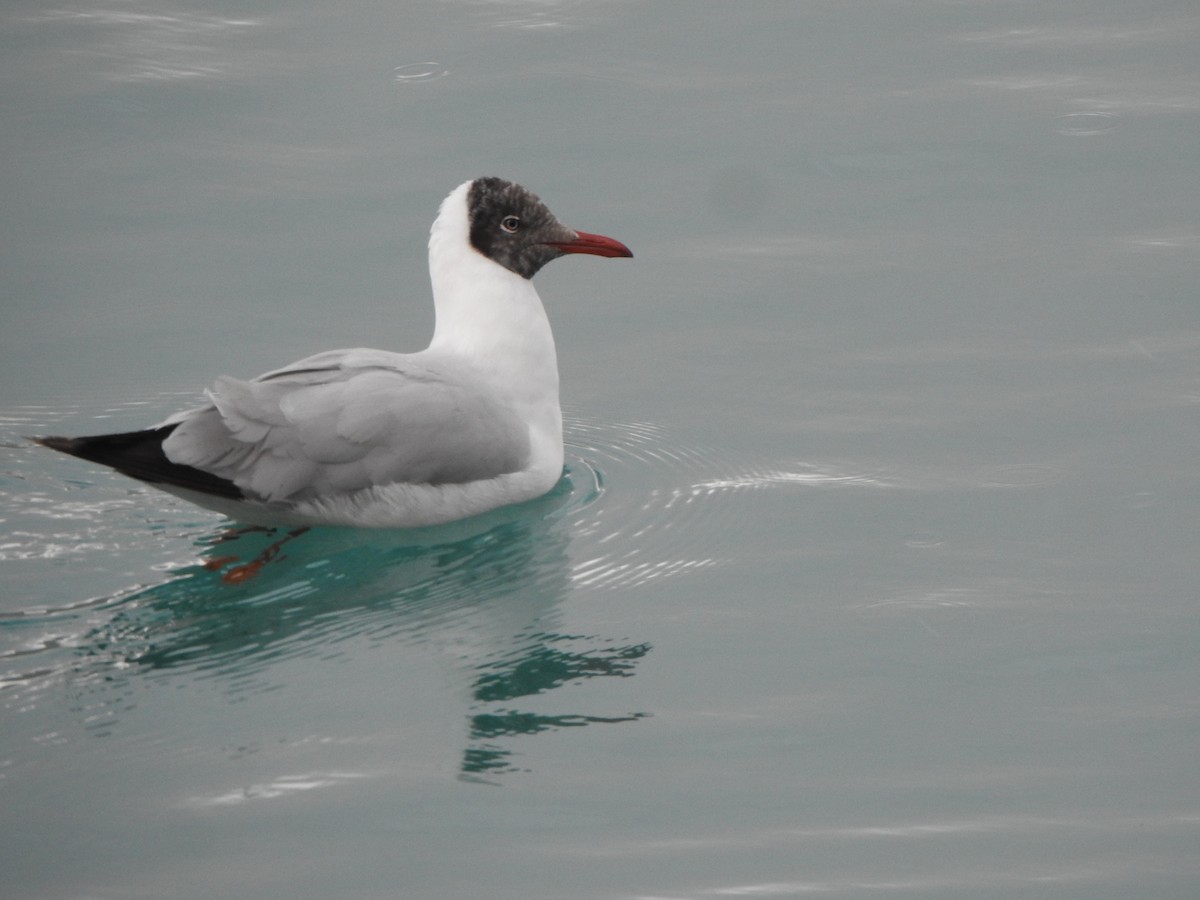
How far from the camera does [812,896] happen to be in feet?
14.2

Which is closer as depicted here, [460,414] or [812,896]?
[812,896]

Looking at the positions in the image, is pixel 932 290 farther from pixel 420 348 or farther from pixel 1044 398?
pixel 420 348

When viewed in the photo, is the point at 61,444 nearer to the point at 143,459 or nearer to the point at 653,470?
the point at 143,459

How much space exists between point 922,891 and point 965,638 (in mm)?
A: 1303

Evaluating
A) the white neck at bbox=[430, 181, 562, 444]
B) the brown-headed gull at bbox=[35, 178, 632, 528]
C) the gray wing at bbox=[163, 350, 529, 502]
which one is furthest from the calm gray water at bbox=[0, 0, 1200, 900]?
the white neck at bbox=[430, 181, 562, 444]

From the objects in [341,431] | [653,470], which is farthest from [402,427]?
[653,470]

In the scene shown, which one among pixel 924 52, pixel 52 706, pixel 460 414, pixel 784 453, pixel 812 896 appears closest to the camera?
pixel 812 896

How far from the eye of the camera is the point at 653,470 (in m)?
6.73

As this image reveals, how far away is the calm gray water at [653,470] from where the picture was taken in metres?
4.59

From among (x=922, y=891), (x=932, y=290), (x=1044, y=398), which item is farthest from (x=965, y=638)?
(x=932, y=290)

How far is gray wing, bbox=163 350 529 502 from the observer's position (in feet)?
19.5

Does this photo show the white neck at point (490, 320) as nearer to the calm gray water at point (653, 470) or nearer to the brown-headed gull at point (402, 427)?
the brown-headed gull at point (402, 427)

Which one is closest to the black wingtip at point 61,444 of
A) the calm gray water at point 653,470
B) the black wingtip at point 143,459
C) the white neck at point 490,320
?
the black wingtip at point 143,459

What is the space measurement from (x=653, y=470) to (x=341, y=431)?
1.37 meters
